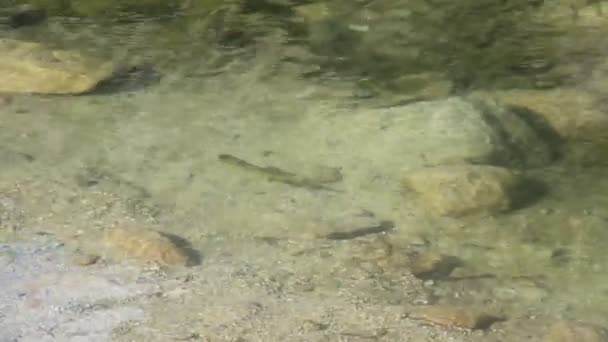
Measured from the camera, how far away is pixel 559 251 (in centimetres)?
313

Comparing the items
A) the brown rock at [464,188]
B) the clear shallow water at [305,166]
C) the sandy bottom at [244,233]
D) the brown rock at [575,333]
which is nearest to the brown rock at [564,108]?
the clear shallow water at [305,166]

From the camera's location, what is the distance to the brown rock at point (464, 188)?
10.8ft

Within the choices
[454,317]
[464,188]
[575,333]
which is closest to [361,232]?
[464,188]

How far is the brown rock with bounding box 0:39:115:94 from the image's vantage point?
160 inches

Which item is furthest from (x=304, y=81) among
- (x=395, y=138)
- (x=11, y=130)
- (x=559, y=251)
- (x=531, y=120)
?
(x=559, y=251)

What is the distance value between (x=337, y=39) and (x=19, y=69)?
4.58 ft

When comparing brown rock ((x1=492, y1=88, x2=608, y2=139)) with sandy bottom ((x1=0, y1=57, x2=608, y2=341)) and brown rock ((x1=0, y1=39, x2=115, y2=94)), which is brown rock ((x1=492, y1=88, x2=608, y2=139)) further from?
brown rock ((x1=0, y1=39, x2=115, y2=94))

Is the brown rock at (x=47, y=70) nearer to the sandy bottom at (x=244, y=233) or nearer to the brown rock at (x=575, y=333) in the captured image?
the sandy bottom at (x=244, y=233)

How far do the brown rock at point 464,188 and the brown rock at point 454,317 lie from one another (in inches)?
22.6

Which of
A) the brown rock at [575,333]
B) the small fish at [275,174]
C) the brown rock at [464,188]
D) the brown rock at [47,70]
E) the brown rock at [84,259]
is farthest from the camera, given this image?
the brown rock at [47,70]

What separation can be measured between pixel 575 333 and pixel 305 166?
3.98 feet

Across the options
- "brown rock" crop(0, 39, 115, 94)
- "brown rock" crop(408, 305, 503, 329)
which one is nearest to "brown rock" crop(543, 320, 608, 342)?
"brown rock" crop(408, 305, 503, 329)

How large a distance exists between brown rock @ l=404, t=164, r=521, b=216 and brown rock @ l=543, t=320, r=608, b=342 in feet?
2.19

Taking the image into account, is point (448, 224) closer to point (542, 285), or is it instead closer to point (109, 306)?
point (542, 285)
